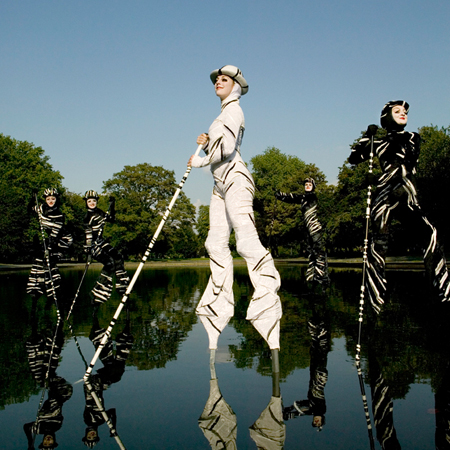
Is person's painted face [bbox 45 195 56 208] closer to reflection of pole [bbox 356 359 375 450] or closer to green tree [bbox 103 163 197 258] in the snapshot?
reflection of pole [bbox 356 359 375 450]

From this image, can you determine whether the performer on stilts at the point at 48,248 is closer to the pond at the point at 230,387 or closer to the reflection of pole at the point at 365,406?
the pond at the point at 230,387

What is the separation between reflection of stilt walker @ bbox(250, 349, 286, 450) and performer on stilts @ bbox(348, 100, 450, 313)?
9.32 feet

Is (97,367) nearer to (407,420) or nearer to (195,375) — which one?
(195,375)

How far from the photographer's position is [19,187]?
50750mm

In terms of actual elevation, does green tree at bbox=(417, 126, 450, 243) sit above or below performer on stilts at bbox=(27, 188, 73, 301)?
above

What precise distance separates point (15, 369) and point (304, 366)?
313 cm

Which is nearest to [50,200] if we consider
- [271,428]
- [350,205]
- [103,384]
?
[103,384]

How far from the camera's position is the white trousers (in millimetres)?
4855

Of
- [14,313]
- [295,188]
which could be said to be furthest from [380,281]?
[295,188]

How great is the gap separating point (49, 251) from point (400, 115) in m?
7.41

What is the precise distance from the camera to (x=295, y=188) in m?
58.6

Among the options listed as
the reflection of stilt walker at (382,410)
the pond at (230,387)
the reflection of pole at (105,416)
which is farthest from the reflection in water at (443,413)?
the reflection of pole at (105,416)

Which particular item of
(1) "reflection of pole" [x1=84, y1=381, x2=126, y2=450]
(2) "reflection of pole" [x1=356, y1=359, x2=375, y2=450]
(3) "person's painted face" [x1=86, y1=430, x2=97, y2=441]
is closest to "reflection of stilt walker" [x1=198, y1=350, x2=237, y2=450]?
(1) "reflection of pole" [x1=84, y1=381, x2=126, y2=450]

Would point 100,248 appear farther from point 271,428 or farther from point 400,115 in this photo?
point 271,428
